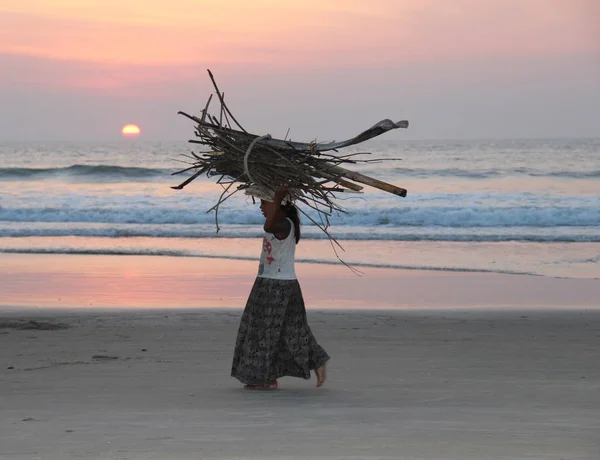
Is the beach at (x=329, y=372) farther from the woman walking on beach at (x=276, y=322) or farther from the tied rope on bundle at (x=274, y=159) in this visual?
the tied rope on bundle at (x=274, y=159)

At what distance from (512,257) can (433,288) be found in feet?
13.8

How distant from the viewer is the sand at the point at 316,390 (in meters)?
5.28

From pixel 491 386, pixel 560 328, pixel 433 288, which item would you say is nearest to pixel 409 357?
pixel 491 386

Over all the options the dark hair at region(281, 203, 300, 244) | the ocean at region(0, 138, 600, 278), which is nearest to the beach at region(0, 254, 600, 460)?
the dark hair at region(281, 203, 300, 244)

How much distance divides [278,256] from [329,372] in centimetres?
154

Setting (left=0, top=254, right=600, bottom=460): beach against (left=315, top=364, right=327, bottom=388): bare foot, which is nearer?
(left=0, top=254, right=600, bottom=460): beach

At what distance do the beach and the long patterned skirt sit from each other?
0.17 metres

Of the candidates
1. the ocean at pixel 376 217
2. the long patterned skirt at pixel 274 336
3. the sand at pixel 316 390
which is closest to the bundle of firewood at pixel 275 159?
the long patterned skirt at pixel 274 336

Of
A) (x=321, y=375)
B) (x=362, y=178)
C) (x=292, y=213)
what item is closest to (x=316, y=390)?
(x=321, y=375)

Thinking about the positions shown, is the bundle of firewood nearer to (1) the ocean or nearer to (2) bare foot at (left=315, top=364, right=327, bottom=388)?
(2) bare foot at (left=315, top=364, right=327, bottom=388)

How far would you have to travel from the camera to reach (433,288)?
1399 cm

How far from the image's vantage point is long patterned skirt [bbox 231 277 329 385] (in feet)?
22.8

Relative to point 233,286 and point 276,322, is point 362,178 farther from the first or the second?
point 233,286

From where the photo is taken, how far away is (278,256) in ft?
22.7
